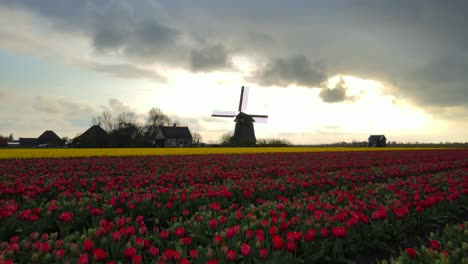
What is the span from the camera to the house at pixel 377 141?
8147 centimetres

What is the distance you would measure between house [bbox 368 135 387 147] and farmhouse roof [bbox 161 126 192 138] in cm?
4461

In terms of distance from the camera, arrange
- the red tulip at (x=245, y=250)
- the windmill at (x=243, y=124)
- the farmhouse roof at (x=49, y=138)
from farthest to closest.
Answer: the farmhouse roof at (x=49, y=138) → the windmill at (x=243, y=124) → the red tulip at (x=245, y=250)

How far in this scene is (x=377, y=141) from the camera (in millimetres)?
82000

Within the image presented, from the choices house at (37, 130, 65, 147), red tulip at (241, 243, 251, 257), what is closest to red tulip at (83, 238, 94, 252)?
red tulip at (241, 243, 251, 257)

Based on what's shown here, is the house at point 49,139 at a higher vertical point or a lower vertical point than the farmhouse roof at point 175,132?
lower

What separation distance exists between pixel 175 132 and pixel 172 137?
2036 mm

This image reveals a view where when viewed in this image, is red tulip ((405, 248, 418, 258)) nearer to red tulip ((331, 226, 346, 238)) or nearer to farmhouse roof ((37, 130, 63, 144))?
red tulip ((331, 226, 346, 238))

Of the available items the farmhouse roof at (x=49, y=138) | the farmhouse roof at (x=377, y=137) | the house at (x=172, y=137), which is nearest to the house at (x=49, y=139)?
the farmhouse roof at (x=49, y=138)

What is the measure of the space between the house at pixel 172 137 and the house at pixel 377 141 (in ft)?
145

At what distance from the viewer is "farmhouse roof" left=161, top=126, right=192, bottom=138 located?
80.5 m

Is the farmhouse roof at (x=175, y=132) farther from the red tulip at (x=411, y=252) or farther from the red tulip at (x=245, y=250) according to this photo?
the red tulip at (x=411, y=252)

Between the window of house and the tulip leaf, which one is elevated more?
the window of house

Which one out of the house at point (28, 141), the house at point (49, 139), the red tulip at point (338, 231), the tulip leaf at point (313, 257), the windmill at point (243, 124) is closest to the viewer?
the tulip leaf at point (313, 257)

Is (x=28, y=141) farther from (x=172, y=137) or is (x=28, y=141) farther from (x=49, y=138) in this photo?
(x=172, y=137)
